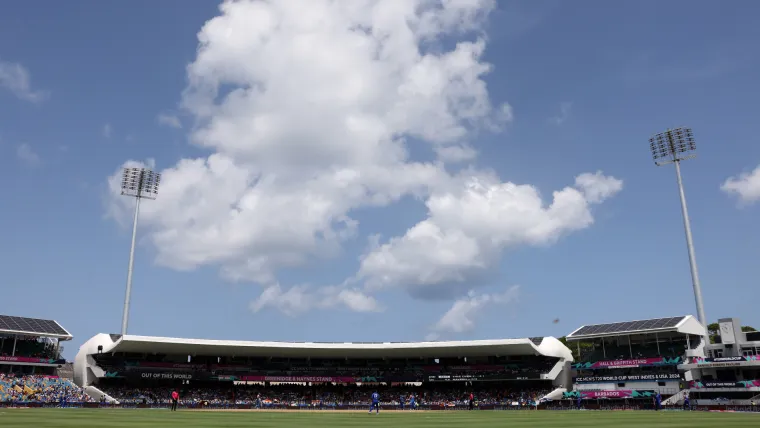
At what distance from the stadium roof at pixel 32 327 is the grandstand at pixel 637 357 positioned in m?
72.1

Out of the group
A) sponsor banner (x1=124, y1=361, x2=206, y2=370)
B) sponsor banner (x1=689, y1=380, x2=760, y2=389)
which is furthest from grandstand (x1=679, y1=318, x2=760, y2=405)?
sponsor banner (x1=124, y1=361, x2=206, y2=370)

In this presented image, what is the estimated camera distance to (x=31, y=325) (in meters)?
81.0

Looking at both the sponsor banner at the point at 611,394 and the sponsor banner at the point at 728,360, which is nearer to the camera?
the sponsor banner at the point at 728,360

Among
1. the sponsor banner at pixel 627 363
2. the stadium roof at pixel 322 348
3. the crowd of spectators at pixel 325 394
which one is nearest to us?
the crowd of spectators at pixel 325 394

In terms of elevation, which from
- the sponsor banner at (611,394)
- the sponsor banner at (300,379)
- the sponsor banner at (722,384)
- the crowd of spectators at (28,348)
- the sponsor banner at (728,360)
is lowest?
the sponsor banner at (611,394)

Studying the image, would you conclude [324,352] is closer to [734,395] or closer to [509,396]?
[509,396]

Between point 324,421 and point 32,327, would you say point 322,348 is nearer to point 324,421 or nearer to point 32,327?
point 32,327

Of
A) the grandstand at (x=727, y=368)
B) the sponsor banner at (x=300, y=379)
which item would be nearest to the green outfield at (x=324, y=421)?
the grandstand at (x=727, y=368)

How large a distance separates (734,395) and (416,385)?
4369cm

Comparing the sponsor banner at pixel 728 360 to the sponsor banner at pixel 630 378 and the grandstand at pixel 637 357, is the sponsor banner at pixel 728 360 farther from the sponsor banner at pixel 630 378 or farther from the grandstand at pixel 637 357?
→ the sponsor banner at pixel 630 378

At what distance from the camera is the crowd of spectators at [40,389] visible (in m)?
62.7

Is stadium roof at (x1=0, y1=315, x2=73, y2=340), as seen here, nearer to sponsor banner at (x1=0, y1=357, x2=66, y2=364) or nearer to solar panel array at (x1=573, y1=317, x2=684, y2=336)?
sponsor banner at (x1=0, y1=357, x2=66, y2=364)

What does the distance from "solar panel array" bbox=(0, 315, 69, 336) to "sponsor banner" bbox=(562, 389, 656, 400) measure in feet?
236

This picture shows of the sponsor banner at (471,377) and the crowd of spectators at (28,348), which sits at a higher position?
the crowd of spectators at (28,348)
